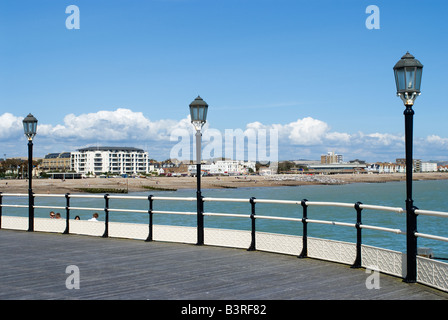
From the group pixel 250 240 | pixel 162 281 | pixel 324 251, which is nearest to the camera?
pixel 162 281

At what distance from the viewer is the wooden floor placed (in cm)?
733

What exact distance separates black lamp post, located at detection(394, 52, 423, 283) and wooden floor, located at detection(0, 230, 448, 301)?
0.39 meters

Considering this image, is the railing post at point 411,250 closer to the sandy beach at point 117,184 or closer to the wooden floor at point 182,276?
the wooden floor at point 182,276

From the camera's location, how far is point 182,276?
28.6 feet

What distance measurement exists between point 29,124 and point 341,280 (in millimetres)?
12854

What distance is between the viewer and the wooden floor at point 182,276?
7332mm

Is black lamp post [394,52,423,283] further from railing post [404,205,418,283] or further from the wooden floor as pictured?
the wooden floor

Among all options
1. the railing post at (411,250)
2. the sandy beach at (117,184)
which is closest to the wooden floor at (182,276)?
the railing post at (411,250)

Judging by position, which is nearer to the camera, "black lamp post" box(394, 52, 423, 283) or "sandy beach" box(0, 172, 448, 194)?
"black lamp post" box(394, 52, 423, 283)

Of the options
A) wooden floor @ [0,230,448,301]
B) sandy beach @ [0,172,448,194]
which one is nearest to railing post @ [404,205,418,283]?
wooden floor @ [0,230,448,301]

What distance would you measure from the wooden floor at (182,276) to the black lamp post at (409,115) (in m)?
0.39
